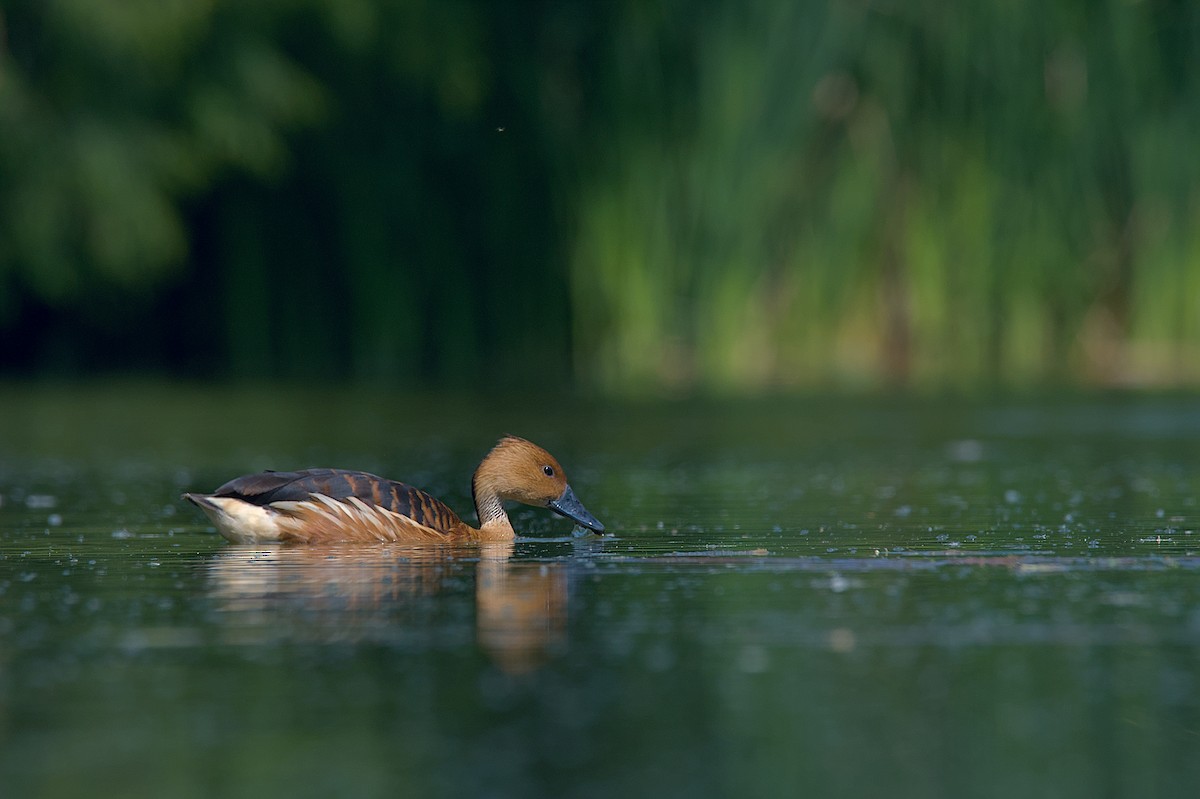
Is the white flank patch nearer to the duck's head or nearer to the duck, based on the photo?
the duck

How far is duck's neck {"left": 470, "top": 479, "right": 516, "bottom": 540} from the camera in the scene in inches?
368

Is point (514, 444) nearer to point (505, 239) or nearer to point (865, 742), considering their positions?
point (865, 742)

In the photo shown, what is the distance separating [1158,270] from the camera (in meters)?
21.2

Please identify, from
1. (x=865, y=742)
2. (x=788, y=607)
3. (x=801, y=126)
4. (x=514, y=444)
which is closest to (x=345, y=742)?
(x=865, y=742)

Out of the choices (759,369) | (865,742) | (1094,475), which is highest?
(759,369)

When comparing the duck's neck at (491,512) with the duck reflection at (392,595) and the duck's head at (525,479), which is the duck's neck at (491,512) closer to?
the duck's head at (525,479)

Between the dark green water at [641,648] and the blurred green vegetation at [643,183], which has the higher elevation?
the blurred green vegetation at [643,183]

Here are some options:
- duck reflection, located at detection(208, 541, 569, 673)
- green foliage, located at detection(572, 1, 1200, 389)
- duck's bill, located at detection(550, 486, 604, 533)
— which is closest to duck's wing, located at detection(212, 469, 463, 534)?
duck reflection, located at detection(208, 541, 569, 673)

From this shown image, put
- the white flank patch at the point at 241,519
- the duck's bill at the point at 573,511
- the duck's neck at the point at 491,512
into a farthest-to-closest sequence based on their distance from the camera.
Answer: the duck's neck at the point at 491,512 < the duck's bill at the point at 573,511 < the white flank patch at the point at 241,519

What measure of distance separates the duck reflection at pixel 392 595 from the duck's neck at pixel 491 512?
1.35 feet

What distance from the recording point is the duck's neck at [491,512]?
30.7ft

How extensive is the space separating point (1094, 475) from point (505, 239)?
14068 mm

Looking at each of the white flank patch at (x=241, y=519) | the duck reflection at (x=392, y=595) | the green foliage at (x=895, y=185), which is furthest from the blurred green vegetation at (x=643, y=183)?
the duck reflection at (x=392, y=595)

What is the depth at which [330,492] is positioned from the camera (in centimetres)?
877
